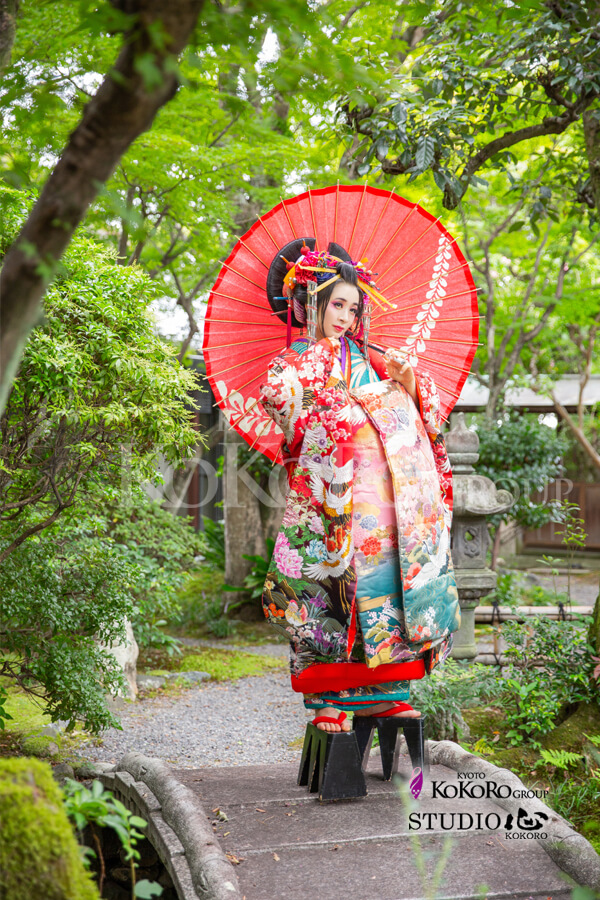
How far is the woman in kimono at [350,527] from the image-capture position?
3.01 meters

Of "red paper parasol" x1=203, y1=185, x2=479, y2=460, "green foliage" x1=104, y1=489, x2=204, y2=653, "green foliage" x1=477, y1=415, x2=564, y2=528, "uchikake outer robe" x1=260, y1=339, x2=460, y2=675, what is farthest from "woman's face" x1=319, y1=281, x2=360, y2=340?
"green foliage" x1=477, y1=415, x2=564, y2=528

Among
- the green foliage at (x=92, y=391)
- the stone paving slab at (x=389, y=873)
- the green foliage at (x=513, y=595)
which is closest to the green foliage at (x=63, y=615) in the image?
the green foliage at (x=92, y=391)

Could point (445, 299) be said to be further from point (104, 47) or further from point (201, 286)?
point (201, 286)

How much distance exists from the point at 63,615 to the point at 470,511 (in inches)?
130

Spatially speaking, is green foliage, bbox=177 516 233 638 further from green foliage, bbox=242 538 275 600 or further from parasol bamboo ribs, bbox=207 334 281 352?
parasol bamboo ribs, bbox=207 334 281 352

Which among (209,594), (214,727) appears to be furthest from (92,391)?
(209,594)

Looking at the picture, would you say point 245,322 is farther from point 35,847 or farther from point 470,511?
point 470,511

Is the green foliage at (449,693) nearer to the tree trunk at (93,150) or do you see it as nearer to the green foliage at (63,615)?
the green foliage at (63,615)

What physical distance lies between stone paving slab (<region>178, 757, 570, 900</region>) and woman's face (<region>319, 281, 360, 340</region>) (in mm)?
1980

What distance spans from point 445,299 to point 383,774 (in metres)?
2.22

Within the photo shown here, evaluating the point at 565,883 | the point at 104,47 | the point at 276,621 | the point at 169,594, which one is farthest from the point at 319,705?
the point at 104,47

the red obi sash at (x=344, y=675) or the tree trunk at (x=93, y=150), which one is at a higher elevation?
the tree trunk at (x=93, y=150)

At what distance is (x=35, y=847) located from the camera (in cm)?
156

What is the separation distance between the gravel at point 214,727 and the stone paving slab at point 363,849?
169cm
